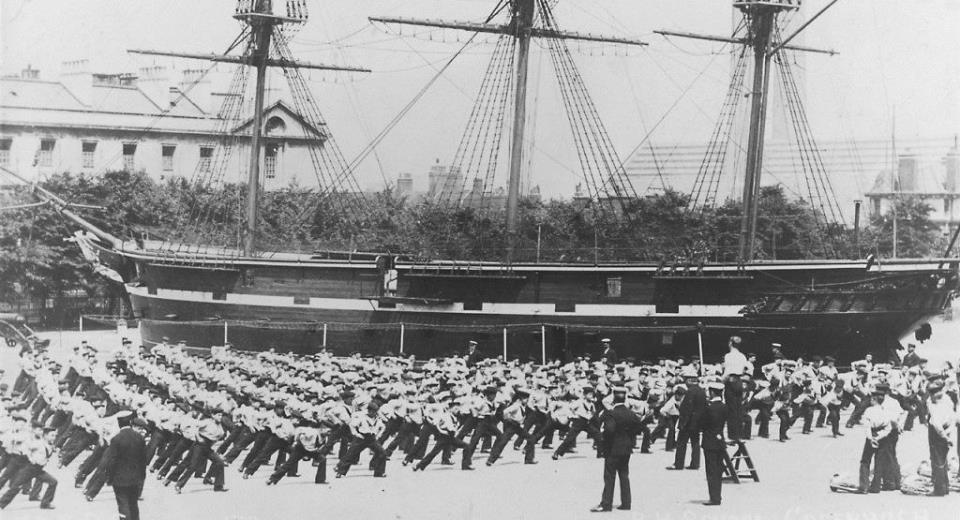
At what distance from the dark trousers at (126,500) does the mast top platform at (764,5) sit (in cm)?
2402

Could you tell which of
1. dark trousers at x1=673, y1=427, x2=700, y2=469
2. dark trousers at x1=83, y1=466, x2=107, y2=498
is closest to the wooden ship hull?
dark trousers at x1=673, y1=427, x2=700, y2=469

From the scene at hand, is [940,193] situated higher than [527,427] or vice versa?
[940,193]

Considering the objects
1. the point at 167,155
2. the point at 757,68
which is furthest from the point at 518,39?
the point at 167,155

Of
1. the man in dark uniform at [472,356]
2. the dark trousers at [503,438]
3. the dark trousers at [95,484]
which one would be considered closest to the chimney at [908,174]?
the man in dark uniform at [472,356]

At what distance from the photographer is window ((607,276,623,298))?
30641 mm

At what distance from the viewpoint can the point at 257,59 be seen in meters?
Result: 37.1

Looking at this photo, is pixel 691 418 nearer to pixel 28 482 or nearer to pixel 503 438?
pixel 503 438

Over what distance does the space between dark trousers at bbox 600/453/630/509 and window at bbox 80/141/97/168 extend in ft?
152

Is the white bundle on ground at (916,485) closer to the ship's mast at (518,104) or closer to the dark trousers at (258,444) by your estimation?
the dark trousers at (258,444)

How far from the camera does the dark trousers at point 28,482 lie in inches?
599

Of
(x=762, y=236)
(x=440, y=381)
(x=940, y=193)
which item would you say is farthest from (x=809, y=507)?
(x=940, y=193)

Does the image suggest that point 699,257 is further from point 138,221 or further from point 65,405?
point 138,221

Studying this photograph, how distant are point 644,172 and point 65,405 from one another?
5222 centimetres

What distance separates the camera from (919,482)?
16562mm
